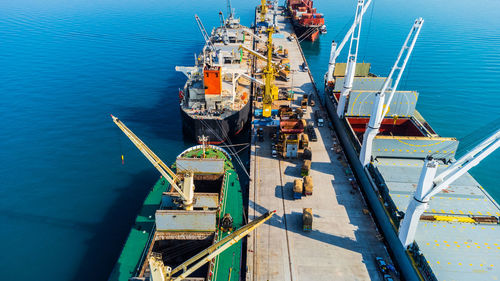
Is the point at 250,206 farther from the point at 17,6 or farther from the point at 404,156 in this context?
the point at 17,6

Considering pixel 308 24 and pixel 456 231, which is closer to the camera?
pixel 456 231

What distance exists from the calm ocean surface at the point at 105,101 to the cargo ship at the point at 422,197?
48.6 feet

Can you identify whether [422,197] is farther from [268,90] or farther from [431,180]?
[268,90]

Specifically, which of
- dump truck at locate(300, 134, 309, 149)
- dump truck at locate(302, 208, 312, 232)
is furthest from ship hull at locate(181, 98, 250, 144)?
dump truck at locate(302, 208, 312, 232)

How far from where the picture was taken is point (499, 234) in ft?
98.5

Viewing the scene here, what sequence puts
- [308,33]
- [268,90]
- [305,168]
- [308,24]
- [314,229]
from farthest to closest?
[308,24], [308,33], [268,90], [305,168], [314,229]

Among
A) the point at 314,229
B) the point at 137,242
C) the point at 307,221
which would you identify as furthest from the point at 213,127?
the point at 314,229

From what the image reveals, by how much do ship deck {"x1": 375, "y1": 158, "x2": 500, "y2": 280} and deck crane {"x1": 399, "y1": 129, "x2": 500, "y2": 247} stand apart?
1.96 m

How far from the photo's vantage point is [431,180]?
1039 inches

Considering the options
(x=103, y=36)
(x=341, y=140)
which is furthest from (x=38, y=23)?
(x=341, y=140)

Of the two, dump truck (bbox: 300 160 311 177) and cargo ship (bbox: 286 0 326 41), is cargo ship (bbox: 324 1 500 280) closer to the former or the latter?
dump truck (bbox: 300 160 311 177)

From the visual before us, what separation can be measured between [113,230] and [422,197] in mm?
35326

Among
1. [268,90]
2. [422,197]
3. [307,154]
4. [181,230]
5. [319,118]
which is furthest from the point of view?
[268,90]

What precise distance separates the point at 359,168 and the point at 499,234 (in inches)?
653
